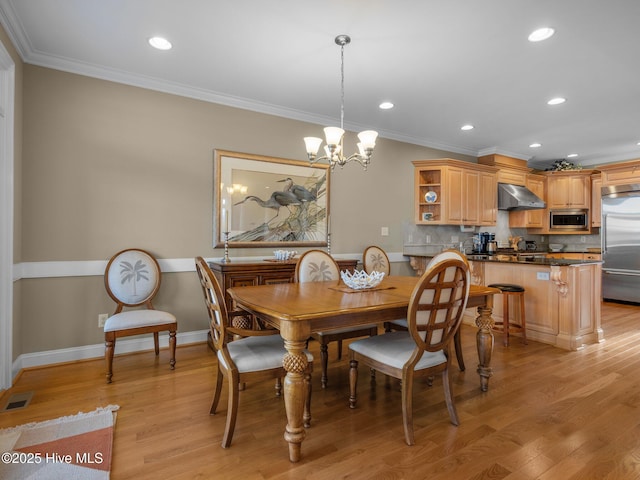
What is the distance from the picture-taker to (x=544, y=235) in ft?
23.6

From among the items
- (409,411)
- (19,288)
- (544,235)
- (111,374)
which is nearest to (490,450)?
(409,411)

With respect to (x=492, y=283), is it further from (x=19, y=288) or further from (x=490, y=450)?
(x=19, y=288)

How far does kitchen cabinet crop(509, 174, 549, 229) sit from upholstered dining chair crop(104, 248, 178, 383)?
603 centimetres

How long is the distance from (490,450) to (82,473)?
1993 millimetres

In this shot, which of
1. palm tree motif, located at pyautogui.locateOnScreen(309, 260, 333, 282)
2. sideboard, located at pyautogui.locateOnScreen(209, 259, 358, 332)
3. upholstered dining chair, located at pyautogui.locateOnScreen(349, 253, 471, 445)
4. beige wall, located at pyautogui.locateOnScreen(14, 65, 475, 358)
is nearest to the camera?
upholstered dining chair, located at pyautogui.locateOnScreen(349, 253, 471, 445)

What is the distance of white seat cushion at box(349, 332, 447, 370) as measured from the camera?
6.42 feet

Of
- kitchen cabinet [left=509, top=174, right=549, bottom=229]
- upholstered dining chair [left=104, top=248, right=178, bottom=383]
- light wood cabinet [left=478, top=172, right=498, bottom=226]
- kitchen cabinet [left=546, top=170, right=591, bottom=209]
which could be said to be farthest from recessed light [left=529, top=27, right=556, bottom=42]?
kitchen cabinet [left=546, top=170, right=591, bottom=209]

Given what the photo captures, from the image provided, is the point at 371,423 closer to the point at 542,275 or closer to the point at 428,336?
the point at 428,336

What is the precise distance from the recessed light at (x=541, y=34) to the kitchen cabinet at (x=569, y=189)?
4.85 meters

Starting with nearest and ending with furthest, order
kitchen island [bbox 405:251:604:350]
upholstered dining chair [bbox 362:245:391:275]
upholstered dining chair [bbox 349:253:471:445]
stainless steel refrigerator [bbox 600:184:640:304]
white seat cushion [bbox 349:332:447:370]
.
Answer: upholstered dining chair [bbox 349:253:471:445] → white seat cushion [bbox 349:332:447:370] → kitchen island [bbox 405:251:604:350] → upholstered dining chair [bbox 362:245:391:275] → stainless steel refrigerator [bbox 600:184:640:304]

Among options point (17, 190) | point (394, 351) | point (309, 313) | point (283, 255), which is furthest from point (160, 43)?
point (394, 351)

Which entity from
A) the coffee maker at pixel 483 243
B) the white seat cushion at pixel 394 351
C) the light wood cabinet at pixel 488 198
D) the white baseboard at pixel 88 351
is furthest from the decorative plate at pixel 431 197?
the white baseboard at pixel 88 351

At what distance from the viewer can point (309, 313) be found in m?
1.74

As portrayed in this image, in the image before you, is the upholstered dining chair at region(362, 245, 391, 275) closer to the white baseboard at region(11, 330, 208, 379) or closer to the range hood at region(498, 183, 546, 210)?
the white baseboard at region(11, 330, 208, 379)
